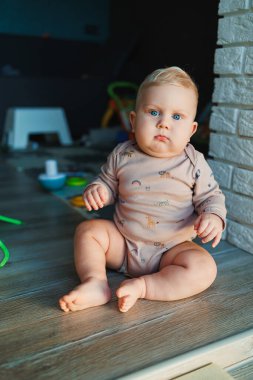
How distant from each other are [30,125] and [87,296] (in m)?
2.16

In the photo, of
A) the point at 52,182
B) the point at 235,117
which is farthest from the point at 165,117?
the point at 52,182

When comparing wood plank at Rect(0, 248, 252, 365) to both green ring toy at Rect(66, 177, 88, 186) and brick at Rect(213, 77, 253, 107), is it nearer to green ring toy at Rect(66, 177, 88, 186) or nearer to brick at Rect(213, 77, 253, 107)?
brick at Rect(213, 77, 253, 107)

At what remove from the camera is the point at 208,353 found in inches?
25.7

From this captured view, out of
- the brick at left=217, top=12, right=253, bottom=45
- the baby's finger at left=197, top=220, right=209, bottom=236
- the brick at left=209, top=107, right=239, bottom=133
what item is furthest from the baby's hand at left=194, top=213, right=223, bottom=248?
the brick at left=217, top=12, right=253, bottom=45

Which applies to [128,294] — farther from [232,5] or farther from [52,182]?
[52,182]

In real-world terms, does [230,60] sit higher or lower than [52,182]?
higher

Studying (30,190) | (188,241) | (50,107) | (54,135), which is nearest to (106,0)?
(50,107)

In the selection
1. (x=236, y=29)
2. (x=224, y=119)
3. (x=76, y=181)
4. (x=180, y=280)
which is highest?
(x=236, y=29)

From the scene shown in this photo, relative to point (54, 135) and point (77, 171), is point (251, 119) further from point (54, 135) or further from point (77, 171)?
point (54, 135)

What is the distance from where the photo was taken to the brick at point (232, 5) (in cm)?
96

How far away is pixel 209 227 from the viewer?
0.80 metres

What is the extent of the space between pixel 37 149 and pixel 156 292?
79.8 inches

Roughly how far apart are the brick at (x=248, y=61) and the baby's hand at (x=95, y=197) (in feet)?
1.53

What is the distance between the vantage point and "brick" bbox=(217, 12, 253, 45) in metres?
0.96
